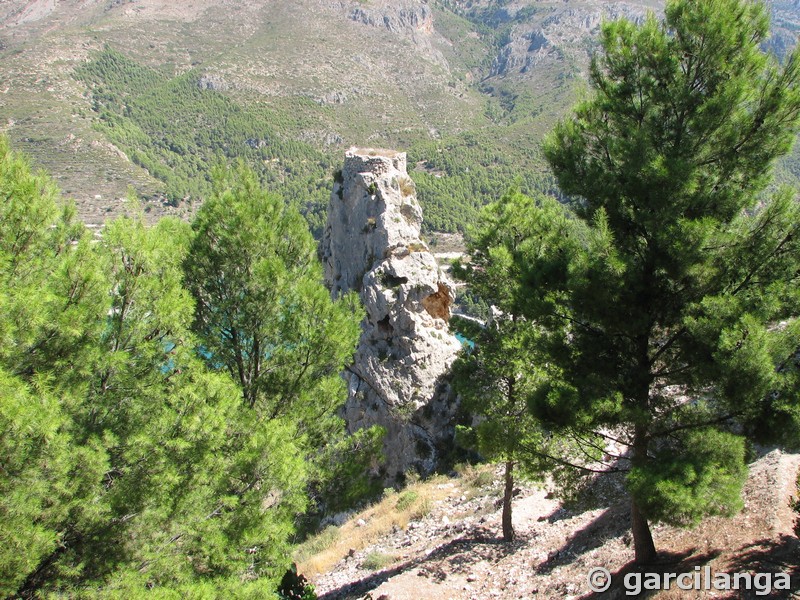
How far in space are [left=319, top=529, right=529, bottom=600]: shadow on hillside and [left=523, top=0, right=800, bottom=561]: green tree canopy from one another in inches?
157

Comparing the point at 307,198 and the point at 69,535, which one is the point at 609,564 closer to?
the point at 69,535

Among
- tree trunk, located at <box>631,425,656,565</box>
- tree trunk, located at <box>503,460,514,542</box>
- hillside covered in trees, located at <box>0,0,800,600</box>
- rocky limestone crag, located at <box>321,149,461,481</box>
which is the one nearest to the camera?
hillside covered in trees, located at <box>0,0,800,600</box>

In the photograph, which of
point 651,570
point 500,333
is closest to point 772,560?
point 651,570

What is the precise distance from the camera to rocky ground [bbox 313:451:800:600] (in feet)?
20.7

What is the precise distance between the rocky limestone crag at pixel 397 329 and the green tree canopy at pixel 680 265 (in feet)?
40.1

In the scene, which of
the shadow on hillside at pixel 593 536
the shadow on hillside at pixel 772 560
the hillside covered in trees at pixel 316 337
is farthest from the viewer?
the shadow on hillside at pixel 593 536

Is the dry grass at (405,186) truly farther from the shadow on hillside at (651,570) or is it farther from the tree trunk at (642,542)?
the shadow on hillside at (651,570)

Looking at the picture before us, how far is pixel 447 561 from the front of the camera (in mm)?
9961

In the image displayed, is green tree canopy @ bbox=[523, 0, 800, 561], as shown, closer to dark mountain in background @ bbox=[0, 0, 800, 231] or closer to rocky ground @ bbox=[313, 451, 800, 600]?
rocky ground @ bbox=[313, 451, 800, 600]

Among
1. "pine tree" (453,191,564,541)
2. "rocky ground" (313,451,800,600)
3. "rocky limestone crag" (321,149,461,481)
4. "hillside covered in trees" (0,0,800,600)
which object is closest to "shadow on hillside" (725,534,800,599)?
"rocky ground" (313,451,800,600)

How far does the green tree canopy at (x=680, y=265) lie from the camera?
206 inches

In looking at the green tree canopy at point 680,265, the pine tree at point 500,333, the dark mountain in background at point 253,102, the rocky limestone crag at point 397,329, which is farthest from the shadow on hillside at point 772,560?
the dark mountain in background at point 253,102

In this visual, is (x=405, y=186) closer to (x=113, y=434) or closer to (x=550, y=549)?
(x=550, y=549)

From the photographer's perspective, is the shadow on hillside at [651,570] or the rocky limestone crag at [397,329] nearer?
the shadow on hillside at [651,570]
